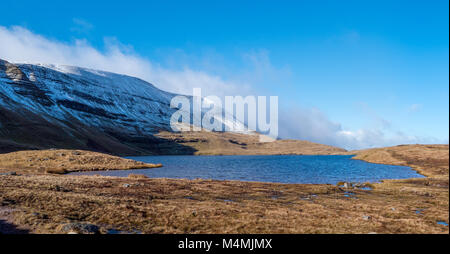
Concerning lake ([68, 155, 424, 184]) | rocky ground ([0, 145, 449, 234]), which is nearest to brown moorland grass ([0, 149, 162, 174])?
lake ([68, 155, 424, 184])

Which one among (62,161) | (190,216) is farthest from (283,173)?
(62,161)

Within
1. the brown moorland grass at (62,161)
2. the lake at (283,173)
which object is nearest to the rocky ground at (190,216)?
the lake at (283,173)

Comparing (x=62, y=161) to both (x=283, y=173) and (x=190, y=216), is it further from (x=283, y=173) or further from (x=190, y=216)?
(x=190, y=216)

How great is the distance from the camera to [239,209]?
27.4 metres

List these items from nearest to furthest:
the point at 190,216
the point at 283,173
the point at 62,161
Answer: the point at 190,216 < the point at 283,173 < the point at 62,161

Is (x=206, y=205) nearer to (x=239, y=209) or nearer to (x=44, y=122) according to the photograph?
(x=239, y=209)

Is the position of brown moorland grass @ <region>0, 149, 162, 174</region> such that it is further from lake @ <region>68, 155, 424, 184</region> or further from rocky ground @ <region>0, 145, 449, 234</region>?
rocky ground @ <region>0, 145, 449, 234</region>

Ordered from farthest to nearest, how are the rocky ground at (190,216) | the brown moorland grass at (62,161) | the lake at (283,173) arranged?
the brown moorland grass at (62,161) → the lake at (283,173) → the rocky ground at (190,216)

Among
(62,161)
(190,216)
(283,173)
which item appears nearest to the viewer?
(190,216)

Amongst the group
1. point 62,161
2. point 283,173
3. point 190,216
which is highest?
point 190,216

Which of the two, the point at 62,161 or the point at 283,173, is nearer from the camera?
the point at 283,173

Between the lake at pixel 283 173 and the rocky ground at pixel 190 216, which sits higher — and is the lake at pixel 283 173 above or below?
below

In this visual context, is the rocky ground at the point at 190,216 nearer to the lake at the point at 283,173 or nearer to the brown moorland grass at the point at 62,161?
the lake at the point at 283,173
